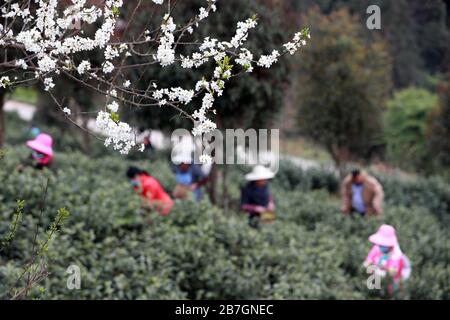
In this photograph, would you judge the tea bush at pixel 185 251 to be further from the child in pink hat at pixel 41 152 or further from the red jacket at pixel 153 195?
the child in pink hat at pixel 41 152

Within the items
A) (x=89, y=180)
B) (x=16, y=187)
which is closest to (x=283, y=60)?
(x=89, y=180)

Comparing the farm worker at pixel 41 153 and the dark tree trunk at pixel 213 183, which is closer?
the farm worker at pixel 41 153

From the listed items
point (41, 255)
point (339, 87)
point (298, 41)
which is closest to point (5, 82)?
point (41, 255)

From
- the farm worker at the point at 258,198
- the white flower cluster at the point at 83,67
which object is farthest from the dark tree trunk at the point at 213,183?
the white flower cluster at the point at 83,67

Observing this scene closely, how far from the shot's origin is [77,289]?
5.88 meters

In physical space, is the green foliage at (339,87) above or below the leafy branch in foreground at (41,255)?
above

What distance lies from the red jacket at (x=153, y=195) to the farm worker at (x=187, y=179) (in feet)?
3.99

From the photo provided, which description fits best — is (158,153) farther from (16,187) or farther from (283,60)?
(16,187)

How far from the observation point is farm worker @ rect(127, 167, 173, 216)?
332 inches

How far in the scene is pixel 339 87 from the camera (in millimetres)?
17703

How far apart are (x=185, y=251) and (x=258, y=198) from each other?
2.68 metres

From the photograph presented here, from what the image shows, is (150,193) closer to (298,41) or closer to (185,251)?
(185,251)

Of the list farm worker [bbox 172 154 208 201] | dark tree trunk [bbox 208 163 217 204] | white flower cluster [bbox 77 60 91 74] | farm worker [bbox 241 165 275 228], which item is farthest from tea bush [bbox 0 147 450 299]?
white flower cluster [bbox 77 60 91 74]

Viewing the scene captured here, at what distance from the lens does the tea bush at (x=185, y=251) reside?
6.38 metres
